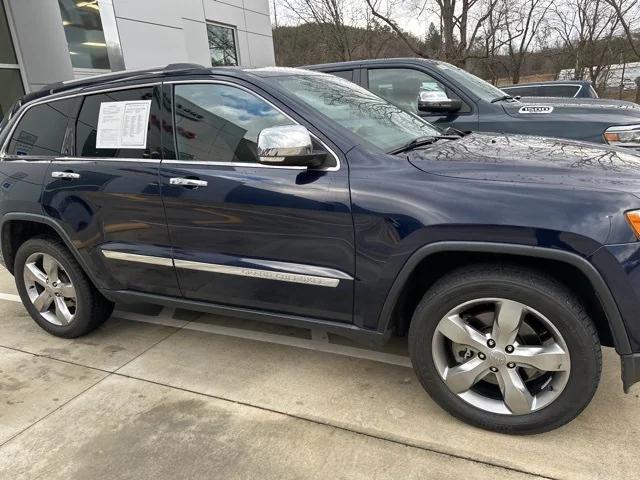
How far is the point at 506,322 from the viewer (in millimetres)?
2275

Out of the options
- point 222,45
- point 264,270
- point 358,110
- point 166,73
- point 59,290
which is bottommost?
point 59,290

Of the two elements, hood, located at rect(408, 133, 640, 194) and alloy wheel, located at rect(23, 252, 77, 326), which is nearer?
hood, located at rect(408, 133, 640, 194)

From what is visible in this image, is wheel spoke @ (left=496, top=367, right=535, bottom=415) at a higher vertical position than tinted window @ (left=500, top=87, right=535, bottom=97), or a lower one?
lower

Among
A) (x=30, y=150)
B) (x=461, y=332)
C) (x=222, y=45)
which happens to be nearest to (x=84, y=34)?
(x=222, y=45)

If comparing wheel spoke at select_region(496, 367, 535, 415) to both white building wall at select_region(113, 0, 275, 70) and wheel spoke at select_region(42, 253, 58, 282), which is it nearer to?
wheel spoke at select_region(42, 253, 58, 282)

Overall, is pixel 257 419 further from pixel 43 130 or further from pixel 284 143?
pixel 43 130

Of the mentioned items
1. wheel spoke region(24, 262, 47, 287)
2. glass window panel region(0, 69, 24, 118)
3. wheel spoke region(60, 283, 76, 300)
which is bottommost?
wheel spoke region(60, 283, 76, 300)

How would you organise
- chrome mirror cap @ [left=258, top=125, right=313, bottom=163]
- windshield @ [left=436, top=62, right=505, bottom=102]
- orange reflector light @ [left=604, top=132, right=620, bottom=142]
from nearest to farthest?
chrome mirror cap @ [left=258, top=125, right=313, bottom=163]
orange reflector light @ [left=604, top=132, right=620, bottom=142]
windshield @ [left=436, top=62, right=505, bottom=102]

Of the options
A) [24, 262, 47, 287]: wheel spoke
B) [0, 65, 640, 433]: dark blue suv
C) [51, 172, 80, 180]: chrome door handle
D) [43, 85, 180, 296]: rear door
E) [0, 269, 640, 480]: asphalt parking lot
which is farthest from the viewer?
[24, 262, 47, 287]: wheel spoke

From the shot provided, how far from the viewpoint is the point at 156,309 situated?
4312mm

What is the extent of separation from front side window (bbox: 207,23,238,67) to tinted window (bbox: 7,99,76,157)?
473 inches

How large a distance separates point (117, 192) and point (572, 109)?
14.2ft

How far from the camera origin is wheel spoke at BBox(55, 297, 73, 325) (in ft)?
12.2

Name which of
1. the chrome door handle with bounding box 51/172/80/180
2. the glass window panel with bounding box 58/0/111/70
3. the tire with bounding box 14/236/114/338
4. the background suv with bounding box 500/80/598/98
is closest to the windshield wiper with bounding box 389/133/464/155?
the chrome door handle with bounding box 51/172/80/180
